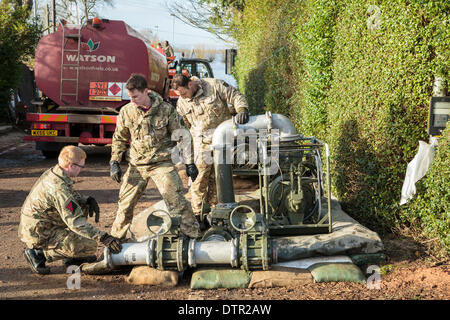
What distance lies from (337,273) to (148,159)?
2091 mm

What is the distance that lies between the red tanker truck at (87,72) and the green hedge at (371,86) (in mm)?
3946

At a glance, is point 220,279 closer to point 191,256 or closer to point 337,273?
point 191,256

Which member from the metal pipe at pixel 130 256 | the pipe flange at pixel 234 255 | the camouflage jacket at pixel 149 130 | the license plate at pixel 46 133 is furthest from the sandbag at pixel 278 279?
the license plate at pixel 46 133

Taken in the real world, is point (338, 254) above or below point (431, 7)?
below

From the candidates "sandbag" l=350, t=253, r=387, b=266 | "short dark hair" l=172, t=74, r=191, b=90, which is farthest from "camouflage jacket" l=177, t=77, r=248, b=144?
"sandbag" l=350, t=253, r=387, b=266

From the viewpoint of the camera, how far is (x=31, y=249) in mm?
4273

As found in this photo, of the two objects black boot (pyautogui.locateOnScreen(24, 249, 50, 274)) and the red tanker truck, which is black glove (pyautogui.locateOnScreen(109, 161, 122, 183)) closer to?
black boot (pyautogui.locateOnScreen(24, 249, 50, 274))

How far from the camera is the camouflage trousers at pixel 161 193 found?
4.58 meters

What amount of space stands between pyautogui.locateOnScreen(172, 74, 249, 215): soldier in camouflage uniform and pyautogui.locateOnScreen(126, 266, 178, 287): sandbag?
66.3 inches

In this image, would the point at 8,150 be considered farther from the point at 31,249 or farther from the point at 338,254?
the point at 338,254

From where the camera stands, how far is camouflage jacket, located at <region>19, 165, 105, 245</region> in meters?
4.04

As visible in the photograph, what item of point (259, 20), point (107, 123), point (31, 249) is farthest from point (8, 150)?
point (31, 249)

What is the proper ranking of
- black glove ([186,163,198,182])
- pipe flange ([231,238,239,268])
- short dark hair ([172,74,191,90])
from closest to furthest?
pipe flange ([231,238,239,268])
black glove ([186,163,198,182])
short dark hair ([172,74,191,90])

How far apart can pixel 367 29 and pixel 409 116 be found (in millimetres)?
1164
